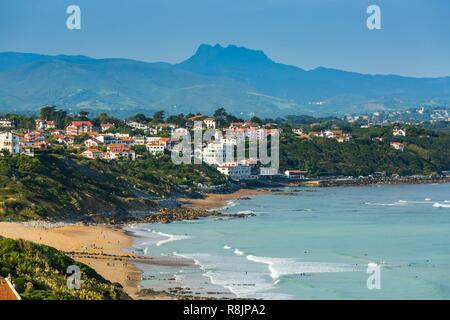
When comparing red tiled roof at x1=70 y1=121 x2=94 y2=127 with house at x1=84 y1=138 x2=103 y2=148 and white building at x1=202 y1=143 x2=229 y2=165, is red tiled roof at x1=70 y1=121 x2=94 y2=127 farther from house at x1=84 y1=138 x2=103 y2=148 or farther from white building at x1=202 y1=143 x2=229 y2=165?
white building at x1=202 y1=143 x2=229 y2=165

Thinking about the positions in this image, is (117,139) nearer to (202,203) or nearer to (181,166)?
(181,166)

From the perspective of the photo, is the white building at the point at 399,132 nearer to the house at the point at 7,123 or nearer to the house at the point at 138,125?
the house at the point at 138,125

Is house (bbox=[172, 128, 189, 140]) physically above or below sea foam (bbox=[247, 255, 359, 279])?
above

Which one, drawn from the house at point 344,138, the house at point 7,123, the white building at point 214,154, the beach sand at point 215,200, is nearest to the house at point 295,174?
the white building at point 214,154

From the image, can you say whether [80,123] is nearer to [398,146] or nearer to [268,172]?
[268,172]

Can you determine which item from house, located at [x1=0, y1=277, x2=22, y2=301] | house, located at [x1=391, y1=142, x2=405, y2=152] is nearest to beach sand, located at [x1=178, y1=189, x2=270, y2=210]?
house, located at [x1=391, y1=142, x2=405, y2=152]

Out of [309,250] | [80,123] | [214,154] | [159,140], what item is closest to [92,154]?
[214,154]

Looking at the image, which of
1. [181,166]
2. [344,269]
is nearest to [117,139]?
[181,166]

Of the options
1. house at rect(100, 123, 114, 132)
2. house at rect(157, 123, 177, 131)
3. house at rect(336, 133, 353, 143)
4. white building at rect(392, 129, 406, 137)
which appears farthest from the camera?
white building at rect(392, 129, 406, 137)
